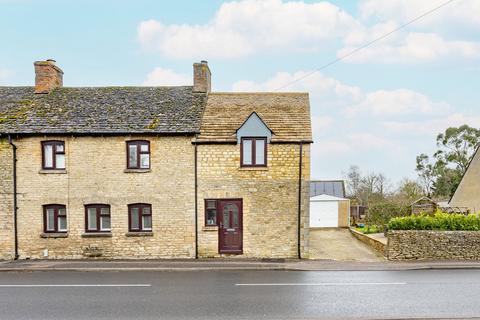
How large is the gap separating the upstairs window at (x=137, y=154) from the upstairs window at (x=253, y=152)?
4.38 meters

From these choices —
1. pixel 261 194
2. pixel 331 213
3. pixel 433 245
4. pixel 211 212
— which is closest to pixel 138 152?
pixel 211 212

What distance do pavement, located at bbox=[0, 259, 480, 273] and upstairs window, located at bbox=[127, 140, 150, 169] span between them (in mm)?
4255

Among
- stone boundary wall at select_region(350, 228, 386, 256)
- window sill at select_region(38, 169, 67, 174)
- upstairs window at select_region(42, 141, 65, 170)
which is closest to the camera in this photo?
window sill at select_region(38, 169, 67, 174)

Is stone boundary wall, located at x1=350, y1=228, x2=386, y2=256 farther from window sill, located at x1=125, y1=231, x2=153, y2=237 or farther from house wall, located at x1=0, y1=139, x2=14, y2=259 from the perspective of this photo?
house wall, located at x1=0, y1=139, x2=14, y2=259

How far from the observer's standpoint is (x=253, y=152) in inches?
705

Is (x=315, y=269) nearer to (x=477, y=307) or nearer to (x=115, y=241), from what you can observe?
(x=477, y=307)

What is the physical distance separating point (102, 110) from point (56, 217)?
5431mm

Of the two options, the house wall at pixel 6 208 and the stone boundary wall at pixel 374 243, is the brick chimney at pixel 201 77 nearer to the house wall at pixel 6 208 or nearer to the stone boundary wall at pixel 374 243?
the house wall at pixel 6 208

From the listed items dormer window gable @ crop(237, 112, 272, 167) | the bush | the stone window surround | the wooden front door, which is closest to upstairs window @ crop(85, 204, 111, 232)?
the stone window surround

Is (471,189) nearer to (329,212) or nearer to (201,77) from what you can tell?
(329,212)

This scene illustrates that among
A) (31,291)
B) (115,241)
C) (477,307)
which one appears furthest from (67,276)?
(477,307)

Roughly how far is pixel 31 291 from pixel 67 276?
8.31ft

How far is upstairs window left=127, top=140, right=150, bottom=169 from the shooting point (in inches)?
706

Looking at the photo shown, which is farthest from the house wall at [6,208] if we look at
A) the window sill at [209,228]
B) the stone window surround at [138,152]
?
the window sill at [209,228]
